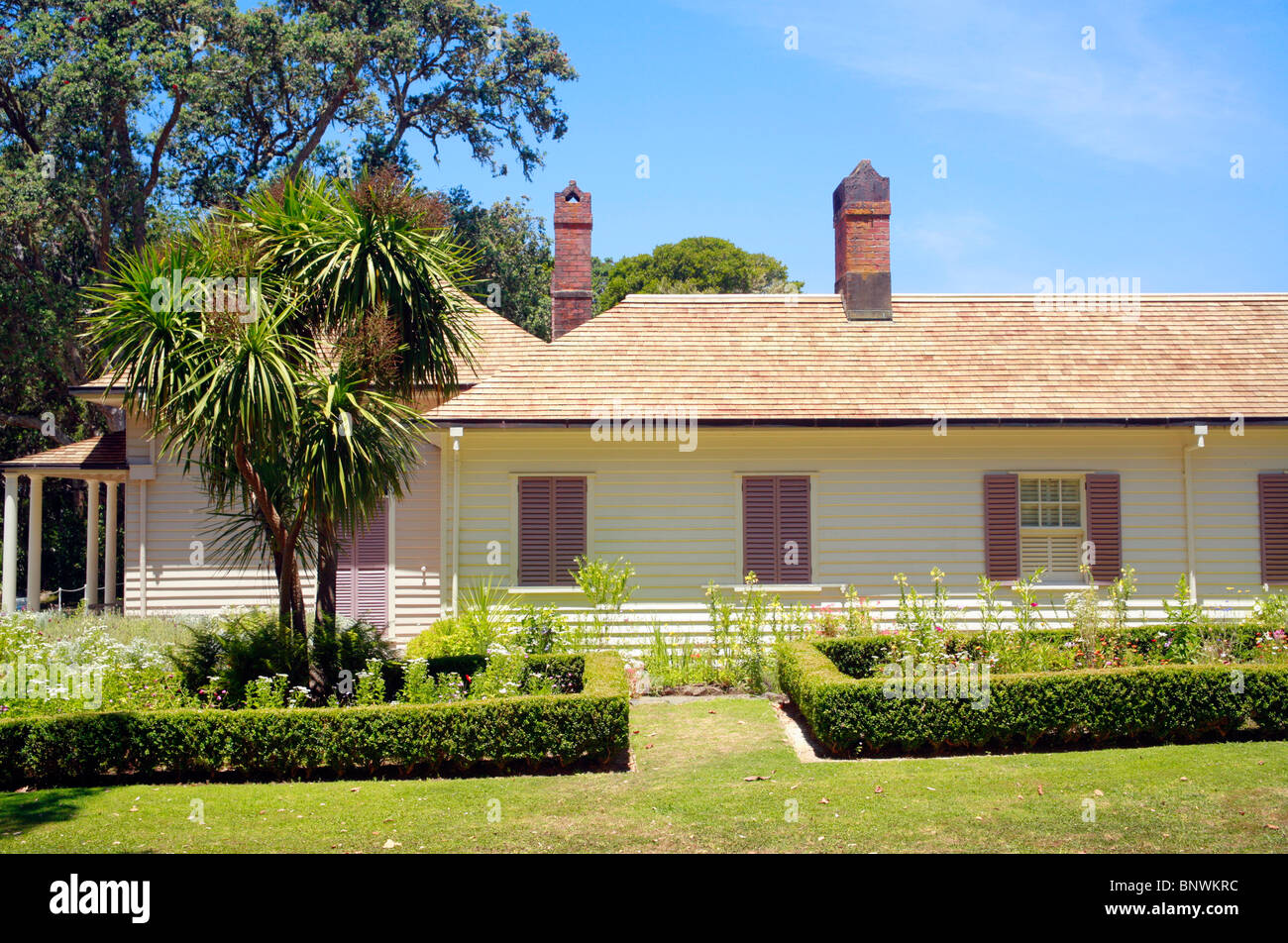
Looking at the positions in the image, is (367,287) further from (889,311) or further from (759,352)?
(889,311)

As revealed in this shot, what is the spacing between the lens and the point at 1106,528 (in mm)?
13766

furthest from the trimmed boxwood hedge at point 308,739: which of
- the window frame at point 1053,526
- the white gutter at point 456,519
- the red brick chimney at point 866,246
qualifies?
the red brick chimney at point 866,246

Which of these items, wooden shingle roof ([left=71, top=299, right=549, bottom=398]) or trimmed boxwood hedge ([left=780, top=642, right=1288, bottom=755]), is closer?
trimmed boxwood hedge ([left=780, top=642, right=1288, bottom=755])

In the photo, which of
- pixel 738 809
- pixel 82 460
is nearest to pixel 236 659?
pixel 738 809

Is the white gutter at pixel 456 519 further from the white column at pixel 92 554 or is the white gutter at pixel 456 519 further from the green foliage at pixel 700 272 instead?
the green foliage at pixel 700 272

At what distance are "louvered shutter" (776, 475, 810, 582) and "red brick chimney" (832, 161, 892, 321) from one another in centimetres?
379

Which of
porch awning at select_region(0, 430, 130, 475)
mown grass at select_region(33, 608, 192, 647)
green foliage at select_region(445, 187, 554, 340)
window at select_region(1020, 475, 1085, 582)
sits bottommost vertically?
mown grass at select_region(33, 608, 192, 647)

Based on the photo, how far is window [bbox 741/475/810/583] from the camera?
13.7m

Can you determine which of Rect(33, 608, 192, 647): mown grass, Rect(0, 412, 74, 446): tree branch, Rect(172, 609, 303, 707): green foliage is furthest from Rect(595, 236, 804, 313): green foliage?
Rect(172, 609, 303, 707): green foliage

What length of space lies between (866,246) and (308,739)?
11.9 m

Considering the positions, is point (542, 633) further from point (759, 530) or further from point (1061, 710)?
point (1061, 710)

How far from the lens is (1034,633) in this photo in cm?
1159

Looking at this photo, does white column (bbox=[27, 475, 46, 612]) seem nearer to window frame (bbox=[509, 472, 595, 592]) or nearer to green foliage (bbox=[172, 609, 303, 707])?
green foliage (bbox=[172, 609, 303, 707])

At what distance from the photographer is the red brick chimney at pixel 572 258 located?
16.6 meters
